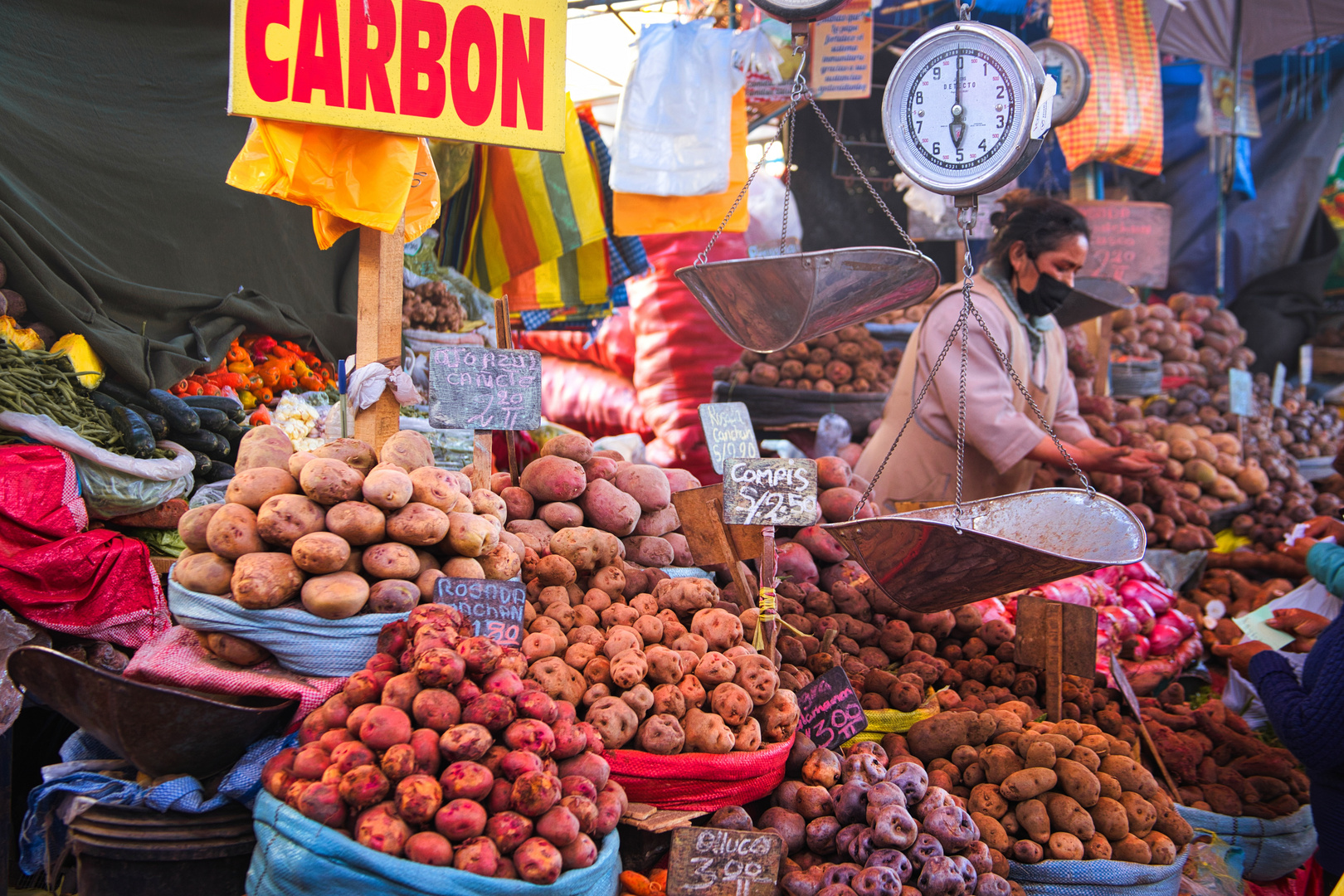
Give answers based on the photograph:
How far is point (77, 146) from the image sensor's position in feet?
10.9

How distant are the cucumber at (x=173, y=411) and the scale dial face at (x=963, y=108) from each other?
2444 millimetres

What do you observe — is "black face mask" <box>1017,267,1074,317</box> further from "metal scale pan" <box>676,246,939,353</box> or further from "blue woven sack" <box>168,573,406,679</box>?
"blue woven sack" <box>168,573,406,679</box>

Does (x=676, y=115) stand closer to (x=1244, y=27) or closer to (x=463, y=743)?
(x=463, y=743)

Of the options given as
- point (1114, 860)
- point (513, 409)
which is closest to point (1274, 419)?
point (1114, 860)

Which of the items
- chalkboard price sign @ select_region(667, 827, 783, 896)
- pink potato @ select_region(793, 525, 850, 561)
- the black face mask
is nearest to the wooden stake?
pink potato @ select_region(793, 525, 850, 561)

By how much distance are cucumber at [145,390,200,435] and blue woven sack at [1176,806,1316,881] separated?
10.7ft

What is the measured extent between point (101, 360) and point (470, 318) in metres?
1.91

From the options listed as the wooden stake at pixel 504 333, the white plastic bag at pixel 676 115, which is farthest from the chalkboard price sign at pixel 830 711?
the white plastic bag at pixel 676 115

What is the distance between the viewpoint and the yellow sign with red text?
2.12 m

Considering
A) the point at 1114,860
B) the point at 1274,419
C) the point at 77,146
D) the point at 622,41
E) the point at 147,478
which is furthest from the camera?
the point at 1274,419

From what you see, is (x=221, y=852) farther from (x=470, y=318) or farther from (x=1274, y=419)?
(x=1274, y=419)

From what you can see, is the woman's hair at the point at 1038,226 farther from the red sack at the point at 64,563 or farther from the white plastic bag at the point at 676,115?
the red sack at the point at 64,563

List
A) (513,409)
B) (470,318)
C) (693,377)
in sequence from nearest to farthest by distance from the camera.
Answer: (513,409), (470,318), (693,377)

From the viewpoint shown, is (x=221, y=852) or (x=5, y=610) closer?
(x=221, y=852)
